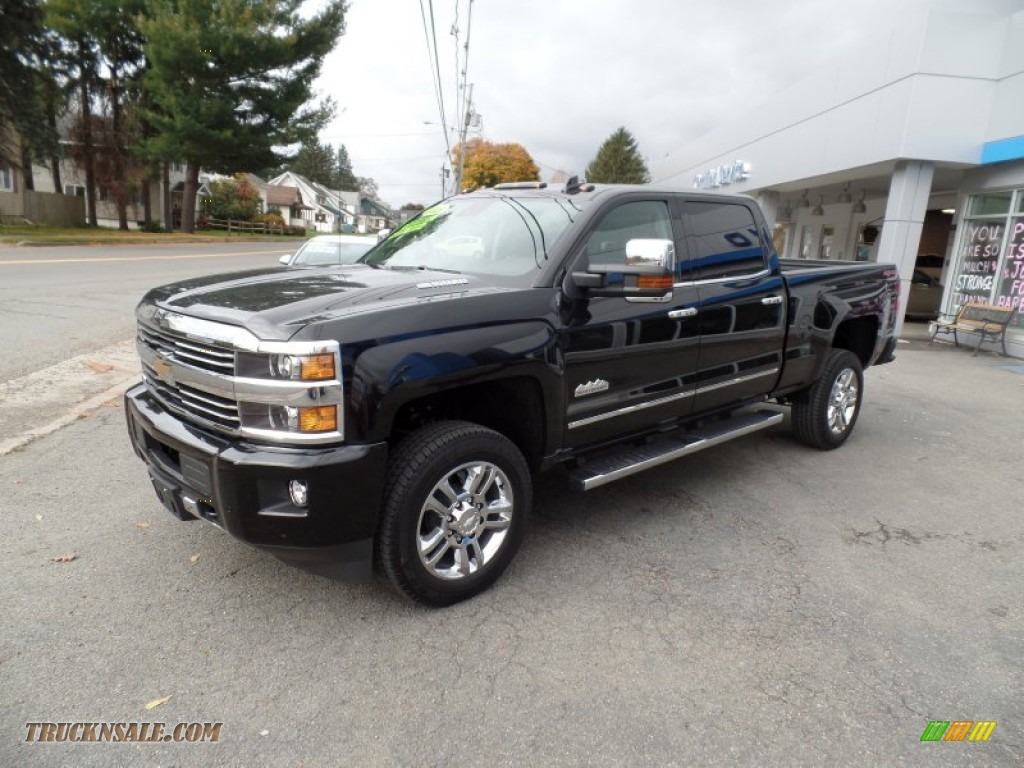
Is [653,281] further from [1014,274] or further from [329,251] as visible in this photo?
[1014,274]

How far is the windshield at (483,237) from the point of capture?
146 inches

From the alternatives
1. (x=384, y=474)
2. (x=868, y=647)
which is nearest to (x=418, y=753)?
(x=384, y=474)

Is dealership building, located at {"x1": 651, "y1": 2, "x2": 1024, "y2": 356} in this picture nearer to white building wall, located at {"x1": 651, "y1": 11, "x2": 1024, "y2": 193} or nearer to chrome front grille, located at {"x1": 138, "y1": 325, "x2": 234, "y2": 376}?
white building wall, located at {"x1": 651, "y1": 11, "x2": 1024, "y2": 193}

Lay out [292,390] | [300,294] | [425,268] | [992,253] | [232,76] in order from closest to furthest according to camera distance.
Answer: [292,390] < [300,294] < [425,268] < [992,253] < [232,76]

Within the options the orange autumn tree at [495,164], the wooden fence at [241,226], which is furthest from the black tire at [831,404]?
the orange autumn tree at [495,164]

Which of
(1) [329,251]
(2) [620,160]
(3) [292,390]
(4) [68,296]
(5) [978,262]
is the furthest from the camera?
(2) [620,160]

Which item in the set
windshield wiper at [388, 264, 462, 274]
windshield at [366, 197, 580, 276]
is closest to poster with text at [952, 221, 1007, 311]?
windshield at [366, 197, 580, 276]

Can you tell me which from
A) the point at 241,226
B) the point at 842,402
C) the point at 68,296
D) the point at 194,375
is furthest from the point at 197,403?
the point at 241,226

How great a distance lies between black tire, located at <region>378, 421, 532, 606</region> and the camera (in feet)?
9.52

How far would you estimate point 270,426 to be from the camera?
2.70 m

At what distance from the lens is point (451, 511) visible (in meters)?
3.10

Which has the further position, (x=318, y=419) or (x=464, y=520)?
(x=464, y=520)

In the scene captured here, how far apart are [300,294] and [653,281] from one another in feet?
5.45

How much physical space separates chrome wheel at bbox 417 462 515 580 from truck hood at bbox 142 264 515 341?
831mm
